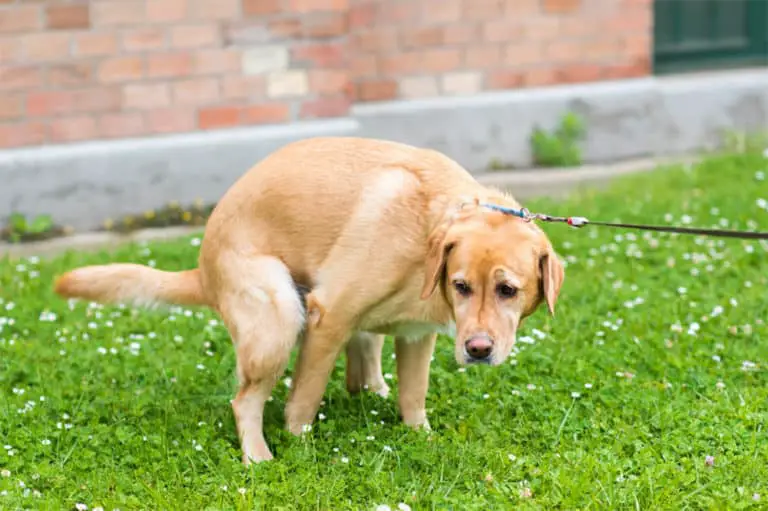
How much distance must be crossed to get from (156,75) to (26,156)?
1159 mm

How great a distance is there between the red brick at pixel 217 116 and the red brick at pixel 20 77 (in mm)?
1239

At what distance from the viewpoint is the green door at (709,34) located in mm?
11094

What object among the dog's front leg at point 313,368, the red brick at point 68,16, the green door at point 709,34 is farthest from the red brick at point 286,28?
the dog's front leg at point 313,368

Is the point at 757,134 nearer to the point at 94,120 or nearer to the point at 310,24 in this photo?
the point at 310,24

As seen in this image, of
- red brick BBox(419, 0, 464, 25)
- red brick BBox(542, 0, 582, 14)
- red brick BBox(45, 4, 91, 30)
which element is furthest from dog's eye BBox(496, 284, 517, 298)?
red brick BBox(542, 0, 582, 14)

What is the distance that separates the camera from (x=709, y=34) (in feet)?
36.8

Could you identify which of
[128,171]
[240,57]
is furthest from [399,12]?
[128,171]

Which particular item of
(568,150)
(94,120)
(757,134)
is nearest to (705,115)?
(757,134)

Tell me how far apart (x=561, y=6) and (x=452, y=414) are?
19.2 feet

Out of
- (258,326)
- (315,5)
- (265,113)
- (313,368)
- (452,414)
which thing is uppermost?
(315,5)

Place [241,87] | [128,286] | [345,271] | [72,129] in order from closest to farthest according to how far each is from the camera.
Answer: [345,271], [128,286], [72,129], [241,87]

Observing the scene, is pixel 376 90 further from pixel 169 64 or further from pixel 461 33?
pixel 169 64

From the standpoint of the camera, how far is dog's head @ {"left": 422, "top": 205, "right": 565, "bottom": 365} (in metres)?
4.34

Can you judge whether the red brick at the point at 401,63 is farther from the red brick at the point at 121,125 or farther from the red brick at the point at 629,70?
the red brick at the point at 121,125
